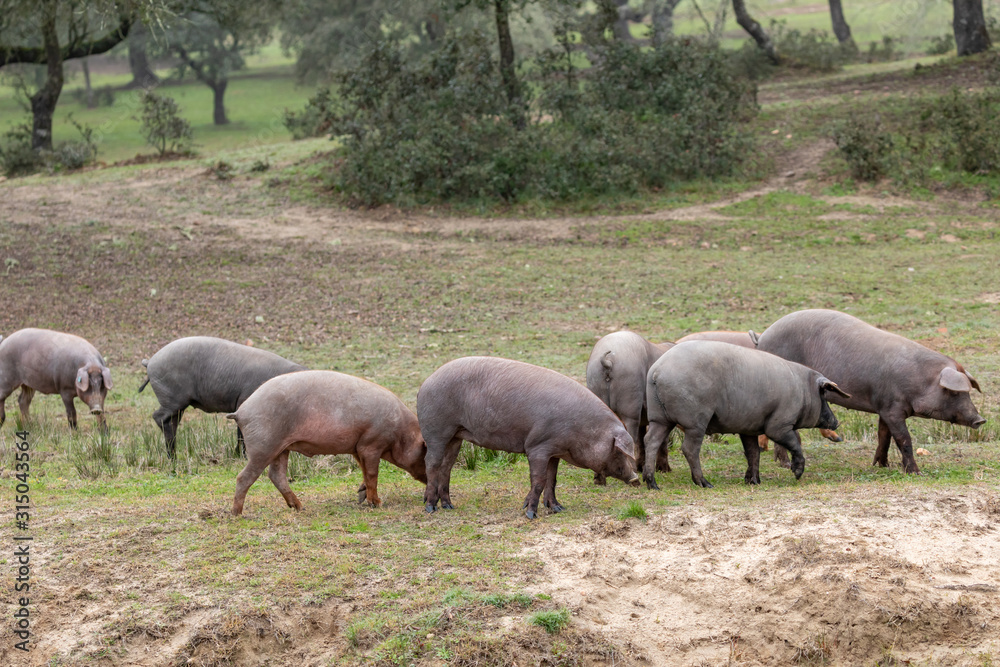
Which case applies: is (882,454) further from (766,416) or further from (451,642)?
(451,642)

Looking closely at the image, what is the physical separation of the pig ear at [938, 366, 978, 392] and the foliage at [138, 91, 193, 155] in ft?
79.3

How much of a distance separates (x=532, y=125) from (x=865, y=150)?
7689mm

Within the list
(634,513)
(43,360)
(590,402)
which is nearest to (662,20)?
(43,360)

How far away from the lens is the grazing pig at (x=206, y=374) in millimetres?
9766

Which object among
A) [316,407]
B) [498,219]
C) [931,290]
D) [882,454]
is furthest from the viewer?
[498,219]

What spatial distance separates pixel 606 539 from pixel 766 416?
7.61 ft

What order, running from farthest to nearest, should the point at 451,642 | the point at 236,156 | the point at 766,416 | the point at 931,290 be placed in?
the point at 236,156 → the point at 931,290 → the point at 766,416 → the point at 451,642

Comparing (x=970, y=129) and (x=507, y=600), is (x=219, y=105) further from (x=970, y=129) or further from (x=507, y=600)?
(x=507, y=600)

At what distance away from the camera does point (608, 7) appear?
81.4 feet

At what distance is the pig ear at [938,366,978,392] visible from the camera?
820cm

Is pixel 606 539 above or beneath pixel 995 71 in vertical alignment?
beneath

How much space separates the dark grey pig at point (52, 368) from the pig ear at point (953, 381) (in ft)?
27.8

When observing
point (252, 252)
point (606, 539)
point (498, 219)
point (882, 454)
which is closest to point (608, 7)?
point (498, 219)

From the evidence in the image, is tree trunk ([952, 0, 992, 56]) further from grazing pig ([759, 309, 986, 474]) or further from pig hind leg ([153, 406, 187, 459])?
pig hind leg ([153, 406, 187, 459])
